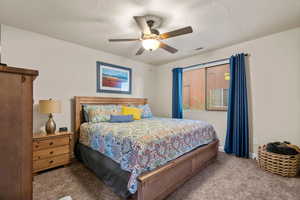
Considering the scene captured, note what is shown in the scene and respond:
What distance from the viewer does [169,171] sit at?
5.92 ft

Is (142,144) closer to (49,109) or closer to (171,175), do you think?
(171,175)

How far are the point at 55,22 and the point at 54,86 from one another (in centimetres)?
120

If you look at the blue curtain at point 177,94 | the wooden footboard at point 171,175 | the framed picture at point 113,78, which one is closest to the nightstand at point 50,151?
the framed picture at point 113,78

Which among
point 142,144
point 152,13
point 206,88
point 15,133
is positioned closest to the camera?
point 15,133

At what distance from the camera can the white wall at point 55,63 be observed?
249 cm

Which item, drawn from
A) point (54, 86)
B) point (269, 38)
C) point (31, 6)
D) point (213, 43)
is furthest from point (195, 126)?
point (31, 6)

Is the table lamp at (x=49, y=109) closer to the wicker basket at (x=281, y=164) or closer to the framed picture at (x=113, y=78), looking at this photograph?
the framed picture at (x=113, y=78)

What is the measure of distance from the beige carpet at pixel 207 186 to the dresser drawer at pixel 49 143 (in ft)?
1.44

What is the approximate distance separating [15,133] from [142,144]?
112 cm

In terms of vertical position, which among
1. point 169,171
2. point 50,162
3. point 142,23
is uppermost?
point 142,23

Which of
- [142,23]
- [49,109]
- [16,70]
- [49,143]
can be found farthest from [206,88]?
[16,70]

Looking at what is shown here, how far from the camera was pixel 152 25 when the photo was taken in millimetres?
2352

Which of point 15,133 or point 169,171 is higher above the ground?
point 15,133

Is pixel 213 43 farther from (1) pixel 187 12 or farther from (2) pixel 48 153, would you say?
(2) pixel 48 153
